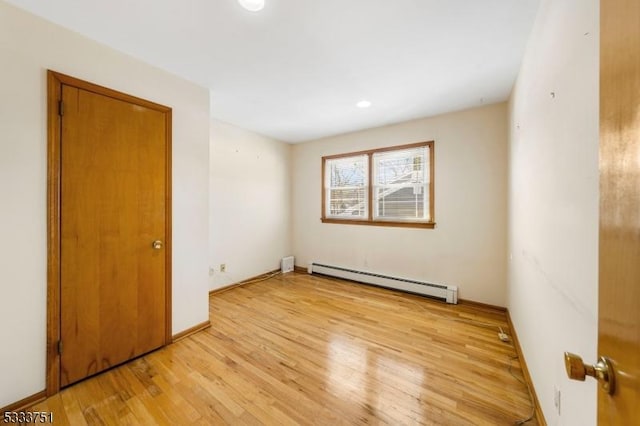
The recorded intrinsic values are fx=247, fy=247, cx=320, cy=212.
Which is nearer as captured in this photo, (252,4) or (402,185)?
(252,4)

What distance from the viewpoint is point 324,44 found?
190 centimetres

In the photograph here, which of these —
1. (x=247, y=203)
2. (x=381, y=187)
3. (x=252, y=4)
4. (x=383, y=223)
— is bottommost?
(x=383, y=223)

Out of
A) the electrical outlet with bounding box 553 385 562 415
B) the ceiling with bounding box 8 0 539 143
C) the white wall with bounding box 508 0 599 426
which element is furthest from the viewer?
the ceiling with bounding box 8 0 539 143

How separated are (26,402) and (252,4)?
2.85m

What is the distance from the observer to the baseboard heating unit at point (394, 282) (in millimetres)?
3238

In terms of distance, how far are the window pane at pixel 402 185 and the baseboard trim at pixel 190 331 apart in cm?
273

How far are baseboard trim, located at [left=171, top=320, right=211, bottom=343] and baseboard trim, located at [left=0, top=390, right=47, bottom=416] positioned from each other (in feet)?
2.66

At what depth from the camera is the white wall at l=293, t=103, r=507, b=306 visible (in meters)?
2.99

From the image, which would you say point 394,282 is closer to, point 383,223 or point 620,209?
point 383,223

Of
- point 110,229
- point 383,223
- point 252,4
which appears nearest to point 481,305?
point 383,223

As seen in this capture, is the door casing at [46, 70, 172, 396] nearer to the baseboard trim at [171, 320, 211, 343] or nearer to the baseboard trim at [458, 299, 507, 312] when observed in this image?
the baseboard trim at [171, 320, 211, 343]

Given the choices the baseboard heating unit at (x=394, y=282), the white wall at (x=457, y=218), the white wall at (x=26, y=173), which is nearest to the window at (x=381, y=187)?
the white wall at (x=457, y=218)

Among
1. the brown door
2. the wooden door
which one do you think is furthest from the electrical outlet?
the brown door

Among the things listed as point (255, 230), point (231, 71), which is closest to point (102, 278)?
point (231, 71)
